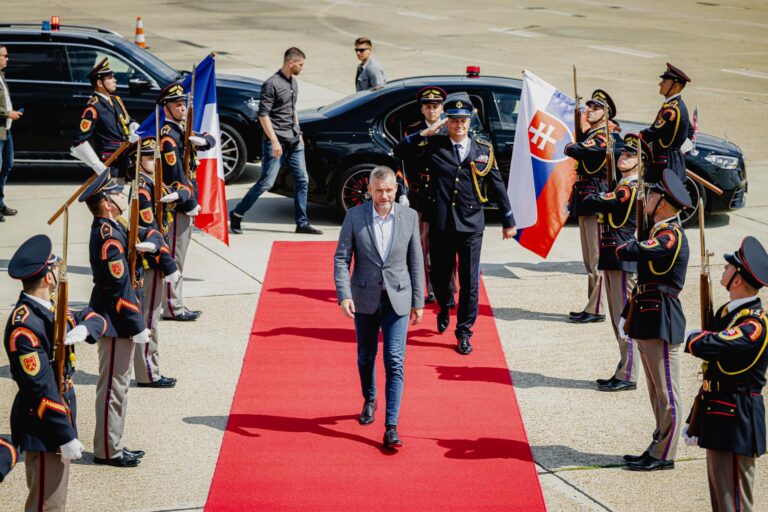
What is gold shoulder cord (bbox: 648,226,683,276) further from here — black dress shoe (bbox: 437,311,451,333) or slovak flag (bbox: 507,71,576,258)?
slovak flag (bbox: 507,71,576,258)

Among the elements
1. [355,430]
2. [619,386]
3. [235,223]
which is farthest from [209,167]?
[619,386]

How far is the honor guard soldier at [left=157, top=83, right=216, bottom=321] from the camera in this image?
9148 mm

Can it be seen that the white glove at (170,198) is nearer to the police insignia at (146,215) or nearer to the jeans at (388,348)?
the police insignia at (146,215)

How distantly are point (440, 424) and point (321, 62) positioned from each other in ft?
60.4

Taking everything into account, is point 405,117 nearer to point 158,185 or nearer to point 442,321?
point 442,321

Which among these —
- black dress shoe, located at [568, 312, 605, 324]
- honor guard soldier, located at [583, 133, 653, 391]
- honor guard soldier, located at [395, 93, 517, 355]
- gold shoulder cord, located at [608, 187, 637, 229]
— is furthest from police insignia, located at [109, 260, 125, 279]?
black dress shoe, located at [568, 312, 605, 324]

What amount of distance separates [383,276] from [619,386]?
219 centimetres

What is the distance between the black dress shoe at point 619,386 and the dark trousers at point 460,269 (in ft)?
4.30

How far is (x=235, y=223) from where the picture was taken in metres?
12.5

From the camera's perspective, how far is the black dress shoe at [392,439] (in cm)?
710

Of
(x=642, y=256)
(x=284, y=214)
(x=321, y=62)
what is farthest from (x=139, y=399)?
(x=321, y=62)

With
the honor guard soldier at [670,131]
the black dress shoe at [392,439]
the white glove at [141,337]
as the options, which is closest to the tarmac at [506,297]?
the white glove at [141,337]

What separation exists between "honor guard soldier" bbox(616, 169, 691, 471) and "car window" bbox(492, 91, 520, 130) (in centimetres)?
550

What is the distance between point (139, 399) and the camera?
8.00 meters
